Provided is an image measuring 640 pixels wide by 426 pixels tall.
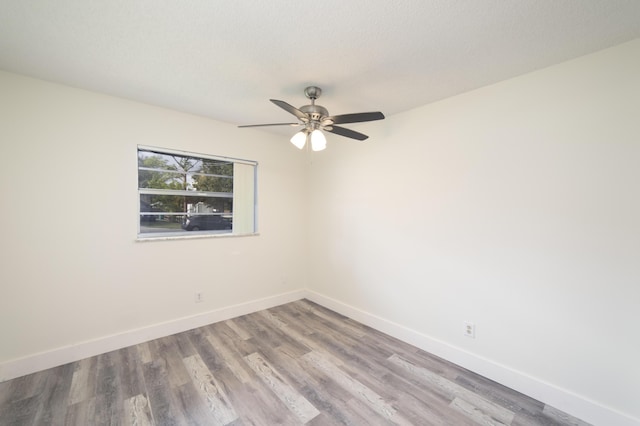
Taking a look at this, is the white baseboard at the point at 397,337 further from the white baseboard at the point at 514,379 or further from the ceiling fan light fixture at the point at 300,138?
the ceiling fan light fixture at the point at 300,138

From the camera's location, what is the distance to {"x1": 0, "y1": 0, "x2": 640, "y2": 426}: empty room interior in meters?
1.61

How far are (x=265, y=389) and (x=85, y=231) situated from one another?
2.14m

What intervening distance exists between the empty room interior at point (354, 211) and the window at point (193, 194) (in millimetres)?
27

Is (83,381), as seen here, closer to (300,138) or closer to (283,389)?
(283,389)

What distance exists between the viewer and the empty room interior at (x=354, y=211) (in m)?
1.61


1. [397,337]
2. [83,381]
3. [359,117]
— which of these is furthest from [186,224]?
[397,337]

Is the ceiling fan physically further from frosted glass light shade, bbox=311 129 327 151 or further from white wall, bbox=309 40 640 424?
white wall, bbox=309 40 640 424

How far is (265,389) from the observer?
1997 millimetres

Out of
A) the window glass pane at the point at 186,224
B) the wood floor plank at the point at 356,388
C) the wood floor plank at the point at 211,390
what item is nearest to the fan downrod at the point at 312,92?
the window glass pane at the point at 186,224

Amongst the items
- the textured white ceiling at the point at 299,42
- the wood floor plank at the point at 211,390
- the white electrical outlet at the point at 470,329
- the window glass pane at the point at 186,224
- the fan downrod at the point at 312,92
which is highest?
the textured white ceiling at the point at 299,42

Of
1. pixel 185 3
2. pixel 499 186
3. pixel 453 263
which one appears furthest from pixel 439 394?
pixel 185 3

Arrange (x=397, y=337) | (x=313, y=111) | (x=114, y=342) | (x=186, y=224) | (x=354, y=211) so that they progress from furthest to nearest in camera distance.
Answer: (x=354, y=211)
(x=186, y=224)
(x=397, y=337)
(x=114, y=342)
(x=313, y=111)

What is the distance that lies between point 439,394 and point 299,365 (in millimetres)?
1145

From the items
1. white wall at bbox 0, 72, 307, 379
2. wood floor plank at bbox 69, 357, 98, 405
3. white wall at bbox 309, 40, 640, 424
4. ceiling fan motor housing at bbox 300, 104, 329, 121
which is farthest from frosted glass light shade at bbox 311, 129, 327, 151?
wood floor plank at bbox 69, 357, 98, 405
